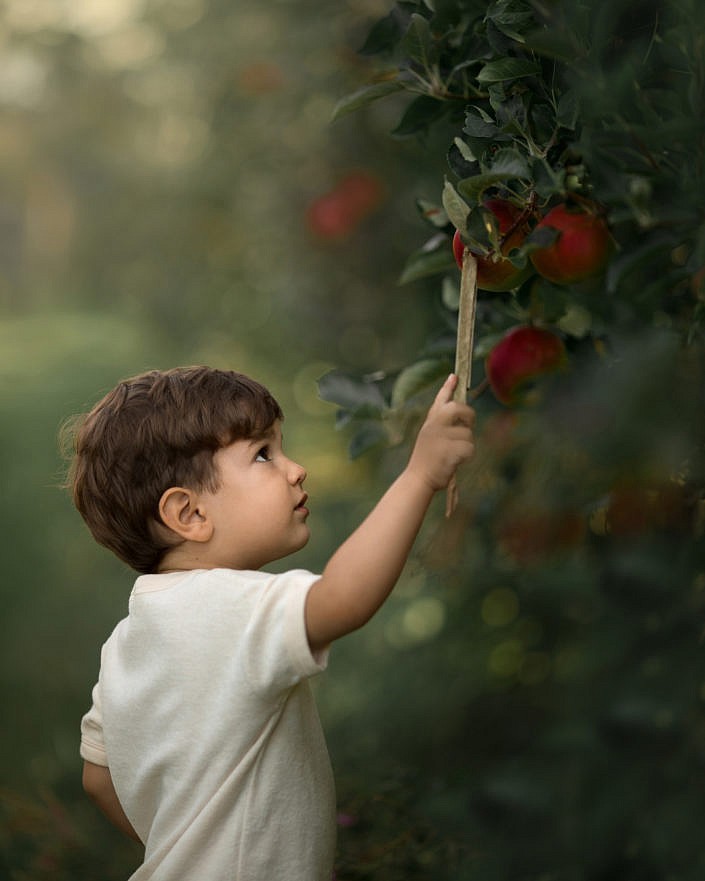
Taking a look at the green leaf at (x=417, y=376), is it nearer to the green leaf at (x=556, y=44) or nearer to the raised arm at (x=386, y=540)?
the raised arm at (x=386, y=540)

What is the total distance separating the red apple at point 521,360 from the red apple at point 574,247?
0.32 feet

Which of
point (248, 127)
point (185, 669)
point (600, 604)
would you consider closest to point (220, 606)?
point (185, 669)

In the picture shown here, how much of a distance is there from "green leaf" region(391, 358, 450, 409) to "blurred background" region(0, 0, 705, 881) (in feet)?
0.27

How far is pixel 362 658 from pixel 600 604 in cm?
87

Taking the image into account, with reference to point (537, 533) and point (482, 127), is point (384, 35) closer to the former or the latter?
point (482, 127)

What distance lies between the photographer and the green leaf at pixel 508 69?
62 cm

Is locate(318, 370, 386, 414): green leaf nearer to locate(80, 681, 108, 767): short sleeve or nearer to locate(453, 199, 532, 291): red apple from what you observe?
locate(453, 199, 532, 291): red apple

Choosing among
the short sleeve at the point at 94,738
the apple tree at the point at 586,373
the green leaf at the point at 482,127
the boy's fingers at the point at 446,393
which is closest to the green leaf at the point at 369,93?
the apple tree at the point at 586,373

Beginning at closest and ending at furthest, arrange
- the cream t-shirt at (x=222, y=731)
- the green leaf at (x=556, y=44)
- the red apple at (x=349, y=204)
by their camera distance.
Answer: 1. the green leaf at (x=556, y=44)
2. the cream t-shirt at (x=222, y=731)
3. the red apple at (x=349, y=204)

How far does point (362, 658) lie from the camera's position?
147cm

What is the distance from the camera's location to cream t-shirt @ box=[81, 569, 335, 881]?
2.22ft

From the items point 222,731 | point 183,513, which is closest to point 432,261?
point 183,513

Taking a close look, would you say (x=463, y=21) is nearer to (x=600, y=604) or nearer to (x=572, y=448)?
(x=572, y=448)

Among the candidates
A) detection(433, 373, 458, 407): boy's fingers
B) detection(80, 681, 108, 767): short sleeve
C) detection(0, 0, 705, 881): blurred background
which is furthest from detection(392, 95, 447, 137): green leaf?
detection(80, 681, 108, 767): short sleeve
